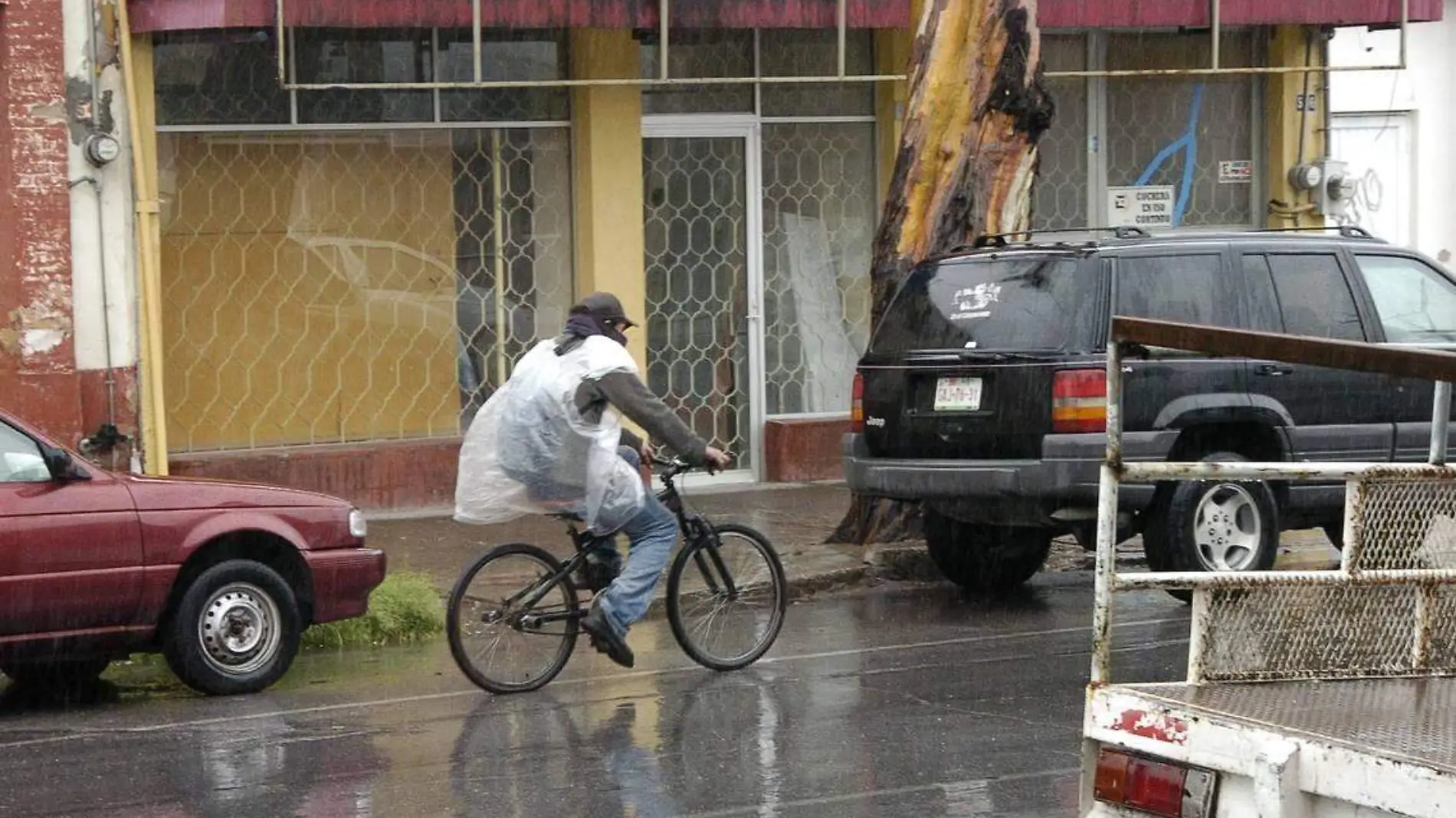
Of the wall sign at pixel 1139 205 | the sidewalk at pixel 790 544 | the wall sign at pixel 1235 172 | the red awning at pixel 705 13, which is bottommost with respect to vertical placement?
the sidewalk at pixel 790 544

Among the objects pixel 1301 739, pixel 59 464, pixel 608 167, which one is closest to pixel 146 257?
pixel 608 167

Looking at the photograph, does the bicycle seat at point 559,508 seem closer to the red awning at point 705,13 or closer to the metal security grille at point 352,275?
the red awning at point 705,13

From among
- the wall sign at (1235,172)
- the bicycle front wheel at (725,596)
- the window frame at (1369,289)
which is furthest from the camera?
the wall sign at (1235,172)

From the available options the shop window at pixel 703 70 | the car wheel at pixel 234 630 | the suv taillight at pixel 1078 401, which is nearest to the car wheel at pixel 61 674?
the car wheel at pixel 234 630

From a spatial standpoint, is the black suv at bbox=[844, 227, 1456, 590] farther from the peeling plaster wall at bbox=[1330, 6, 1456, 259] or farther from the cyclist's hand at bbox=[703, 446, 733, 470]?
the peeling plaster wall at bbox=[1330, 6, 1456, 259]

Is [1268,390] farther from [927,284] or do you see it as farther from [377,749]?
[377,749]

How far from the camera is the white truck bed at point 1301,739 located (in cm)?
414

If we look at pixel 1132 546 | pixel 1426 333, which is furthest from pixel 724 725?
pixel 1132 546

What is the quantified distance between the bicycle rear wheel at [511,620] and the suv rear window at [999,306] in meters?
2.80

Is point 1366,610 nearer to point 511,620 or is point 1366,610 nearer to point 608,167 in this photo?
A: point 511,620

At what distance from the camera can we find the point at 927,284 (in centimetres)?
1138

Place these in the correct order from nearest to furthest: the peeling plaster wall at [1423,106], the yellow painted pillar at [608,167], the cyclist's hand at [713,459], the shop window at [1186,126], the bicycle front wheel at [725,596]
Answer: the cyclist's hand at [713,459], the bicycle front wheel at [725,596], the yellow painted pillar at [608,167], the shop window at [1186,126], the peeling plaster wall at [1423,106]

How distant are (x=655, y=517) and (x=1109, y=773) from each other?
487 cm

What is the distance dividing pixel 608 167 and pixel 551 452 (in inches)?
255
